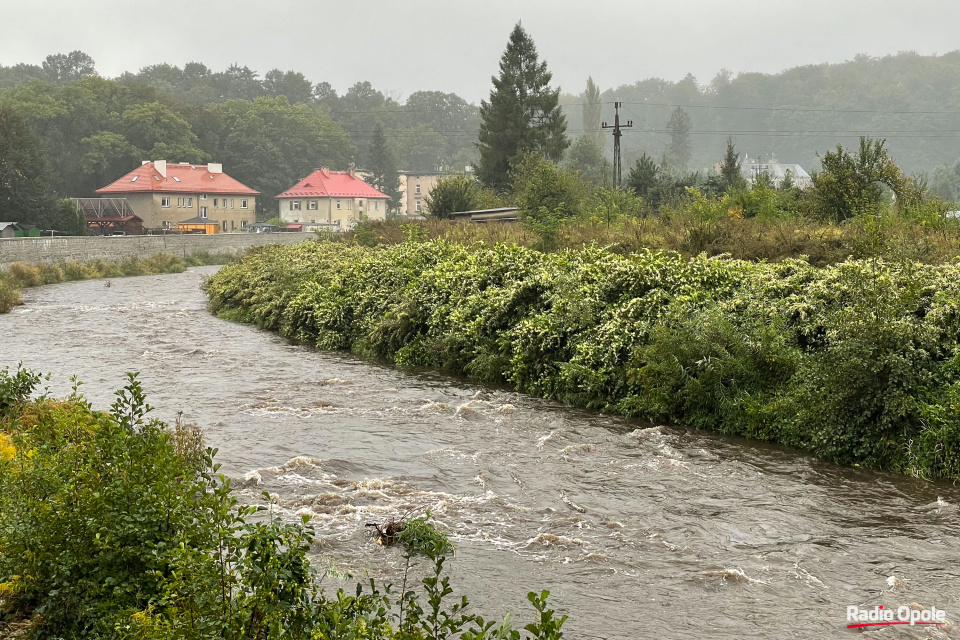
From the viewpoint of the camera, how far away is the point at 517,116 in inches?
2421

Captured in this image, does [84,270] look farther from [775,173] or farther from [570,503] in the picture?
[775,173]

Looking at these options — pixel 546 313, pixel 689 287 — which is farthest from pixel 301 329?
pixel 689 287

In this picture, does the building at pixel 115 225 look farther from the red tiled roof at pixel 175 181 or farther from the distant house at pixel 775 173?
the distant house at pixel 775 173

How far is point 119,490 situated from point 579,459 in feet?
22.0

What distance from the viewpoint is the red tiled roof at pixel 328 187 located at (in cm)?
9894

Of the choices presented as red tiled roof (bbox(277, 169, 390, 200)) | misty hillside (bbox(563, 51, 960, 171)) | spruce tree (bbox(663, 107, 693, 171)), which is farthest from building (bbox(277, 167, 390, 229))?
spruce tree (bbox(663, 107, 693, 171))

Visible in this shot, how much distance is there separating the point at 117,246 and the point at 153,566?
4743 cm

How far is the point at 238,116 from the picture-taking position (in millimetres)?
101375

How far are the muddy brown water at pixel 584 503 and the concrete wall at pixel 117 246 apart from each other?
28.6m

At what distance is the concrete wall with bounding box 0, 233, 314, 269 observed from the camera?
139 ft

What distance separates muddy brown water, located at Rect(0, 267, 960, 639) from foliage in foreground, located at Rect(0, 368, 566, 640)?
1264 millimetres

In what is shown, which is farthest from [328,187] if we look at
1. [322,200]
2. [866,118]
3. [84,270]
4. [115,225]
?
[866,118]

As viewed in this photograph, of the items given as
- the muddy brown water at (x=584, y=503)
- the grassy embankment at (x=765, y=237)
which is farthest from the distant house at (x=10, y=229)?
the muddy brown water at (x=584, y=503)

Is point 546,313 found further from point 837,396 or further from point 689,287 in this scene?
point 837,396
